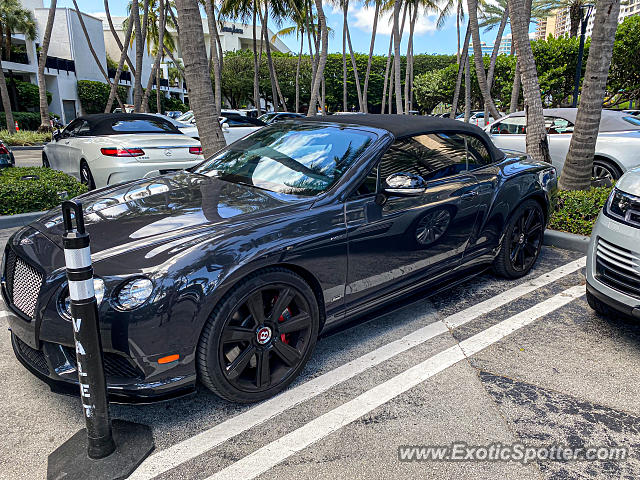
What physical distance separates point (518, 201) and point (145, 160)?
17.3 ft

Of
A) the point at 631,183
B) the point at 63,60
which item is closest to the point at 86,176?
the point at 631,183

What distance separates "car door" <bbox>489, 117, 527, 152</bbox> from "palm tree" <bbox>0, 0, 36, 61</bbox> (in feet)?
124

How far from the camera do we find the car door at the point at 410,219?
10.4 ft

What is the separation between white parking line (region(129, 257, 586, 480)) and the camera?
7.76 feet

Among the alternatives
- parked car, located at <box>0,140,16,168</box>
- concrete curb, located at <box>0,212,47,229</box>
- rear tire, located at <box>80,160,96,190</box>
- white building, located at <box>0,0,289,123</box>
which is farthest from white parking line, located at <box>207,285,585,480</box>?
white building, located at <box>0,0,289,123</box>

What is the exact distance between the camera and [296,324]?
2832 mm

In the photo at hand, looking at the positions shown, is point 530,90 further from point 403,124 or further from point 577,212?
point 403,124

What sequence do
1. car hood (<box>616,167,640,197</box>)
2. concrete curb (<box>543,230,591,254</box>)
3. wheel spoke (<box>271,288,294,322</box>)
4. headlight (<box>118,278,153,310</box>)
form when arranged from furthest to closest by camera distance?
concrete curb (<box>543,230,591,254</box>)
car hood (<box>616,167,640,197</box>)
wheel spoke (<box>271,288,294,322</box>)
headlight (<box>118,278,153,310</box>)

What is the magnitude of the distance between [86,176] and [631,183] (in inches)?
290

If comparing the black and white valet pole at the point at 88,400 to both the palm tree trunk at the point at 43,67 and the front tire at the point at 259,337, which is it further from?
the palm tree trunk at the point at 43,67

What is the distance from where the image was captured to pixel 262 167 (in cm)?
357

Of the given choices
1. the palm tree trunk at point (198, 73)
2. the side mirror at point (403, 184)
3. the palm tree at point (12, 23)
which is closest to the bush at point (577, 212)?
the side mirror at point (403, 184)

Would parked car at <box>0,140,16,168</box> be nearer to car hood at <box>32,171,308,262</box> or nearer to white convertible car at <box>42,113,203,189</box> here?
white convertible car at <box>42,113,203,189</box>

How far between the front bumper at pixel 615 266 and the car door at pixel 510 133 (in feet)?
19.1
